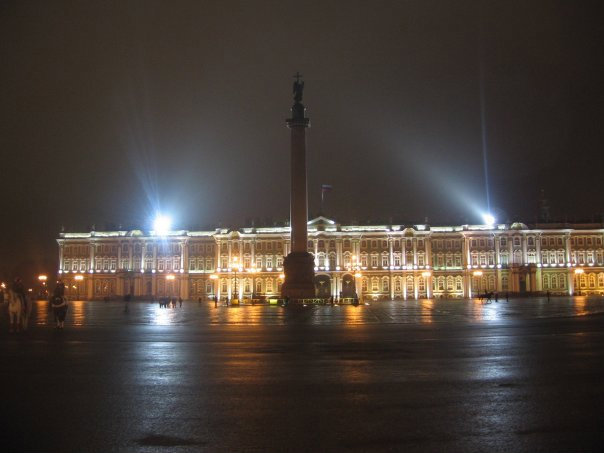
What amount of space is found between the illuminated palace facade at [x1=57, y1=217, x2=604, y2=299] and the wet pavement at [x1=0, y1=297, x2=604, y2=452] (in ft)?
271

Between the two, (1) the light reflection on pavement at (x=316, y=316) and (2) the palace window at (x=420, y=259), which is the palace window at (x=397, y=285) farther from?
(1) the light reflection on pavement at (x=316, y=316)

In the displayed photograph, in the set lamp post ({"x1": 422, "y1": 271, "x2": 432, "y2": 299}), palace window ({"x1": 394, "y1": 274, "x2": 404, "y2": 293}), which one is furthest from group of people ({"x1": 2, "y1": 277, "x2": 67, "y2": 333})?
palace window ({"x1": 394, "y1": 274, "x2": 404, "y2": 293})

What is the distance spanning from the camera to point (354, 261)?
103m

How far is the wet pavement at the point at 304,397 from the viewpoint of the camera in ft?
23.7

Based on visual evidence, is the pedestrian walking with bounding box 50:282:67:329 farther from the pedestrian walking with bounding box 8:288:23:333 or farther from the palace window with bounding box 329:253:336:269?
the palace window with bounding box 329:253:336:269

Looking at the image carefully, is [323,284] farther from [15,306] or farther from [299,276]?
[15,306]

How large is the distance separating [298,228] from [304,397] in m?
47.5

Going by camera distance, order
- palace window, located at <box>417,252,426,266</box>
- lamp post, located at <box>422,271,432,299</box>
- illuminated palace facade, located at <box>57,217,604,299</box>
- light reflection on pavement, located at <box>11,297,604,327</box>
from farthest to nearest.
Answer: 1. palace window, located at <box>417,252,426,266</box>
2. illuminated palace facade, located at <box>57,217,604,299</box>
3. lamp post, located at <box>422,271,432,299</box>
4. light reflection on pavement, located at <box>11,297,604,327</box>

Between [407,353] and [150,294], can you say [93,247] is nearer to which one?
[150,294]

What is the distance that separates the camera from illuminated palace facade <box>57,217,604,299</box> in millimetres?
100312

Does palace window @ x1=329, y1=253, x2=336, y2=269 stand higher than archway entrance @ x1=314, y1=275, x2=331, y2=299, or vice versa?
palace window @ x1=329, y1=253, x2=336, y2=269

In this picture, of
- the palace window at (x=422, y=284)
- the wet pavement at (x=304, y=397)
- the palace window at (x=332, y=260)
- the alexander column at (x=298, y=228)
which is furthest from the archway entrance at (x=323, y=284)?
the wet pavement at (x=304, y=397)

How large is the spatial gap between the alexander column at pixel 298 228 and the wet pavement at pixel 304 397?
38.8 metres

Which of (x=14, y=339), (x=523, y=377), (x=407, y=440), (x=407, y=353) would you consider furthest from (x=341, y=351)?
(x=14, y=339)
